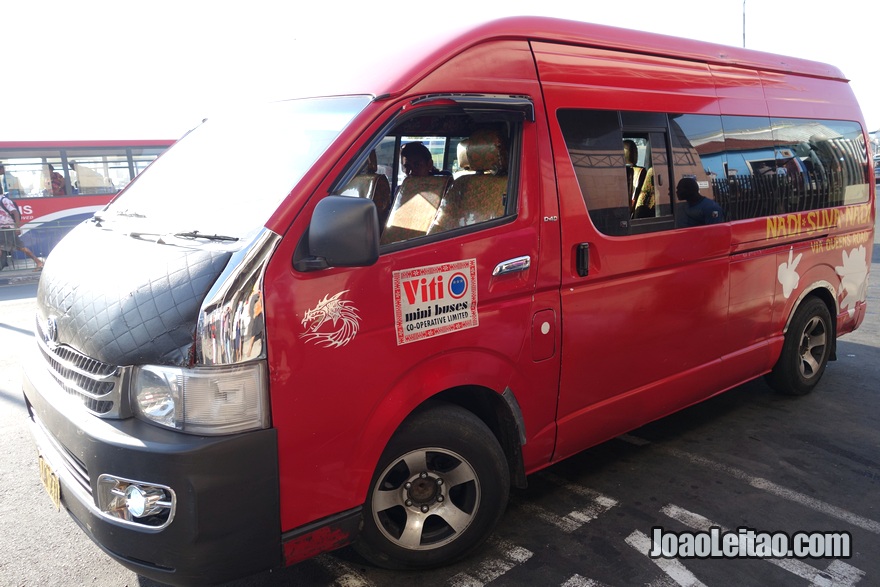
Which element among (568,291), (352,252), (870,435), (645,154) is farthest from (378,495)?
(870,435)

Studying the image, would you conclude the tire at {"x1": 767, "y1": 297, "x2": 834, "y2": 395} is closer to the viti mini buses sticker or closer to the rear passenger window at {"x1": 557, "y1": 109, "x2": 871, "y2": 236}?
the rear passenger window at {"x1": 557, "y1": 109, "x2": 871, "y2": 236}

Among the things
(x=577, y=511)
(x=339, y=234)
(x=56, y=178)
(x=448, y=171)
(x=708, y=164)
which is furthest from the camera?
(x=56, y=178)

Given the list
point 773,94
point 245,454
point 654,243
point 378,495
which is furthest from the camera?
point 773,94

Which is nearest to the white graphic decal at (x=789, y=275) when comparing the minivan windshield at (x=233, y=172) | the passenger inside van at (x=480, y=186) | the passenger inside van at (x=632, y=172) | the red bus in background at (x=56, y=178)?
the passenger inside van at (x=632, y=172)

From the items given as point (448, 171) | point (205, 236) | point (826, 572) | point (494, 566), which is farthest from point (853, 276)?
point (205, 236)

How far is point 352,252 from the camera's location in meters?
2.43

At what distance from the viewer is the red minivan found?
2363 millimetres

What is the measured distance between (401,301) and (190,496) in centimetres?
106

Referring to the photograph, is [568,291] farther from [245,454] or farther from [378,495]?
[245,454]

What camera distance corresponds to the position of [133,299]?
8.12 feet

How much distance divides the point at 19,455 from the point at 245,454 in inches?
121

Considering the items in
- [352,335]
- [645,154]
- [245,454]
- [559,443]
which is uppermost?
[645,154]

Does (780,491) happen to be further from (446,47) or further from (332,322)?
(446,47)

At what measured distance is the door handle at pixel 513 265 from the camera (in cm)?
307
